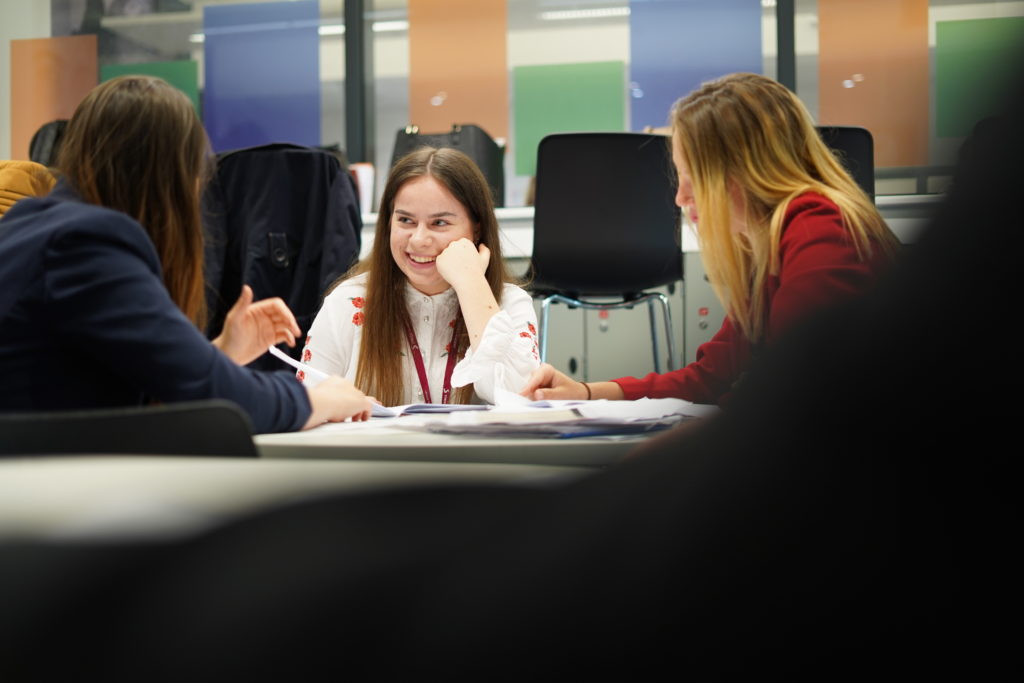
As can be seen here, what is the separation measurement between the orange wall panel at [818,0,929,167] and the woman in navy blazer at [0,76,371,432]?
13.0ft

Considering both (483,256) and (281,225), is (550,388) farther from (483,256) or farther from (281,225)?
(281,225)

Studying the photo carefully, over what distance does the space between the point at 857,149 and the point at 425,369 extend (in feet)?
5.85

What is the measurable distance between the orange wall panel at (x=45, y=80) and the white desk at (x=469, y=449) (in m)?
5.13

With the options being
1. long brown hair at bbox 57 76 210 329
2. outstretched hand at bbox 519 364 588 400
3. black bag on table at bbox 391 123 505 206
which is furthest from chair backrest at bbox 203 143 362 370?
Answer: long brown hair at bbox 57 76 210 329

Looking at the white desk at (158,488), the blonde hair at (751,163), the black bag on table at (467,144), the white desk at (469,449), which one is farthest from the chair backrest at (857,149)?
the white desk at (158,488)

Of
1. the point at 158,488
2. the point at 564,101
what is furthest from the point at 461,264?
the point at 564,101

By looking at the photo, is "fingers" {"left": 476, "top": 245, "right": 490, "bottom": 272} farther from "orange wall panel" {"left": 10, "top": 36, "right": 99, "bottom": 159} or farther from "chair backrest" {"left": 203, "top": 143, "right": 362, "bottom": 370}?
"orange wall panel" {"left": 10, "top": 36, "right": 99, "bottom": 159}

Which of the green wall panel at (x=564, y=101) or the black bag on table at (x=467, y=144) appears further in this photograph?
the green wall panel at (x=564, y=101)

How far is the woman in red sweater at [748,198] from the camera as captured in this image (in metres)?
1.30

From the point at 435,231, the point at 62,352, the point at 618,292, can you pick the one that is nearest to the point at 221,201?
the point at 435,231

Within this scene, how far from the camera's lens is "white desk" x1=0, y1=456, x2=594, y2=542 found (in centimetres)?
22

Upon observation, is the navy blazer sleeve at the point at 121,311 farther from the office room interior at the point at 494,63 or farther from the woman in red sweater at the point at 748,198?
the office room interior at the point at 494,63

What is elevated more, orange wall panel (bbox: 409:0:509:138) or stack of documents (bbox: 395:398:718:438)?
orange wall panel (bbox: 409:0:509:138)

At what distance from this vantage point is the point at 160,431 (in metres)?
0.44
